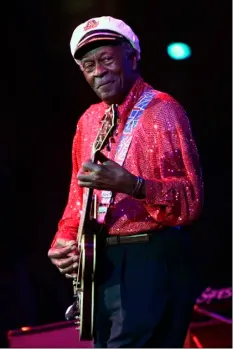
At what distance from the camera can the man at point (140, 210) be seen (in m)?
1.96

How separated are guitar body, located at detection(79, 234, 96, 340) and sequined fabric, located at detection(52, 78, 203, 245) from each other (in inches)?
4.4

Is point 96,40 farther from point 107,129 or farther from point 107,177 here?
point 107,177

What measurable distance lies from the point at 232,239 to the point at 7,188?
6.13ft

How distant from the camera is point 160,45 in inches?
167

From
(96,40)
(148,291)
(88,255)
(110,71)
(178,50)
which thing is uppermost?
(178,50)

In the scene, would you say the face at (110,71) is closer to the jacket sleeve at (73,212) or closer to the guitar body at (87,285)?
the jacket sleeve at (73,212)

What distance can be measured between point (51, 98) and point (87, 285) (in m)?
2.34

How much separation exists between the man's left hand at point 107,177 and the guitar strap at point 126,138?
224mm

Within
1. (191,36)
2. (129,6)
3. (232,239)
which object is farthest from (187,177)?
(232,239)

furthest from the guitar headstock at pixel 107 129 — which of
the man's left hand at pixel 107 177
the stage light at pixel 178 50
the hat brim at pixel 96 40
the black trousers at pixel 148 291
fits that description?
the stage light at pixel 178 50

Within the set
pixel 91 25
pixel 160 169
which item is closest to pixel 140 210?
pixel 160 169

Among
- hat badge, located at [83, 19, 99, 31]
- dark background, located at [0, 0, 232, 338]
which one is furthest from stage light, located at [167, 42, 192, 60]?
hat badge, located at [83, 19, 99, 31]

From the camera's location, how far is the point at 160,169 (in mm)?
2021

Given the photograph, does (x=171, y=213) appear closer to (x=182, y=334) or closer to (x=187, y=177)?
(x=187, y=177)
